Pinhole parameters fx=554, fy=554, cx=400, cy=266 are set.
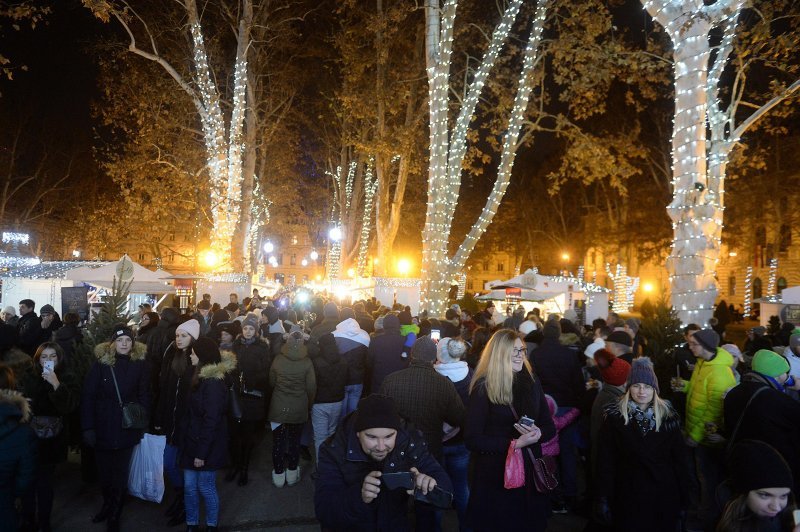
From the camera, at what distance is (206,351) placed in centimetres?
503

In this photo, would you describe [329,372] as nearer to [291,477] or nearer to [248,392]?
[248,392]

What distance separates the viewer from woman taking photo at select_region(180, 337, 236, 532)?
4824 millimetres

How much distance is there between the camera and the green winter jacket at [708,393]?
4.89 metres

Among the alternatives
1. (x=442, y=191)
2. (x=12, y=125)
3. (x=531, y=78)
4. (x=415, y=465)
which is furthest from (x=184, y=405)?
(x=12, y=125)

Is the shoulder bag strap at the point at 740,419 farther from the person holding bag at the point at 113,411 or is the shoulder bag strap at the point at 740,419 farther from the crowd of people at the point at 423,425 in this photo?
the person holding bag at the point at 113,411

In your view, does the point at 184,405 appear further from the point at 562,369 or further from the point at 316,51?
the point at 316,51

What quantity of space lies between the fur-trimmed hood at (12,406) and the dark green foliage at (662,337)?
26.9ft

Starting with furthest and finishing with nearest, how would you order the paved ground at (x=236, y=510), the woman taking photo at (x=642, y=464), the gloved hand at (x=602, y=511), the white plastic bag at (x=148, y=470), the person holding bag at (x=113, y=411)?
1. the white plastic bag at (x=148, y=470)
2. the paved ground at (x=236, y=510)
3. the person holding bag at (x=113, y=411)
4. the gloved hand at (x=602, y=511)
5. the woman taking photo at (x=642, y=464)

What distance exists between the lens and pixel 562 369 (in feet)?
19.4

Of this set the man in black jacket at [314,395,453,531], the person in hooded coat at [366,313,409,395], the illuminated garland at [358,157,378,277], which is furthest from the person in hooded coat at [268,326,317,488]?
the illuminated garland at [358,157,378,277]

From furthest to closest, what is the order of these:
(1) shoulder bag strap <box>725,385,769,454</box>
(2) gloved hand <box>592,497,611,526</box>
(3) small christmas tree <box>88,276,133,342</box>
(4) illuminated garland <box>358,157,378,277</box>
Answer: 1. (4) illuminated garland <box>358,157,378,277</box>
2. (3) small christmas tree <box>88,276,133,342</box>
3. (1) shoulder bag strap <box>725,385,769,454</box>
4. (2) gloved hand <box>592,497,611,526</box>

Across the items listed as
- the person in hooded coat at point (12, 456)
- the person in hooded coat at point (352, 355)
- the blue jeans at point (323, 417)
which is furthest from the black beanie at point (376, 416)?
the person in hooded coat at point (352, 355)

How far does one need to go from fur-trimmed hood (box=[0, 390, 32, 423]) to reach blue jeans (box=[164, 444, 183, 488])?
2.54m

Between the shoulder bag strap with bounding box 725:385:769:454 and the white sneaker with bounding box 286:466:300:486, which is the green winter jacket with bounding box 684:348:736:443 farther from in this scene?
the white sneaker with bounding box 286:466:300:486
